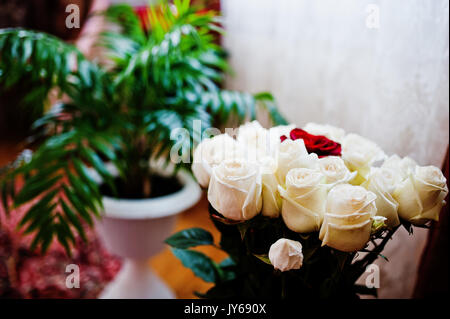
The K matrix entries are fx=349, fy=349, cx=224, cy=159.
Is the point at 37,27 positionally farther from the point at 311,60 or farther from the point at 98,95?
Answer: the point at 311,60

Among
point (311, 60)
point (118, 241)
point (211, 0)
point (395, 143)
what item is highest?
point (211, 0)

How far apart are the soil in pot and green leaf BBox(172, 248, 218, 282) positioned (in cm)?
51

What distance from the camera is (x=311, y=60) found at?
0.94 m

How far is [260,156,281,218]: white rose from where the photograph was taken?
Result: 0.41 metres

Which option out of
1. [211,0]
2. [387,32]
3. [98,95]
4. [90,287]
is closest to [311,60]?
[387,32]

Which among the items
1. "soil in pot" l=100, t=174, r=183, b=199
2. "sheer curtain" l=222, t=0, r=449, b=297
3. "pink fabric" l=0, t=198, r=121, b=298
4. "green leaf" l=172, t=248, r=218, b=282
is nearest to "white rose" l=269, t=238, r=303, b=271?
"green leaf" l=172, t=248, r=218, b=282

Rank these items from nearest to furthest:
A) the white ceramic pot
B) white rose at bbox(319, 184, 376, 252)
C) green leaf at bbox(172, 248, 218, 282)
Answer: white rose at bbox(319, 184, 376, 252)
green leaf at bbox(172, 248, 218, 282)
the white ceramic pot

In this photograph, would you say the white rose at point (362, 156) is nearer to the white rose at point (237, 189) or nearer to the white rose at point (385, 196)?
the white rose at point (385, 196)

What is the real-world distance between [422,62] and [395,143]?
15 centimetres

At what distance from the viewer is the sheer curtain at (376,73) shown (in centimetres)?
60

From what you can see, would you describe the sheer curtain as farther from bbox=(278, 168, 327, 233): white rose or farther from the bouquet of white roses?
bbox=(278, 168, 327, 233): white rose

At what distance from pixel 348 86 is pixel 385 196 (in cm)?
47

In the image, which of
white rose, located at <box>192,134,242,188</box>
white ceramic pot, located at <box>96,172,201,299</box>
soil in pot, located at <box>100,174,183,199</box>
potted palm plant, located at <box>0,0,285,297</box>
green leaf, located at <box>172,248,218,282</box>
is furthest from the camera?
soil in pot, located at <box>100,174,183,199</box>

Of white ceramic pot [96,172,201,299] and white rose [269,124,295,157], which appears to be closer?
white rose [269,124,295,157]
